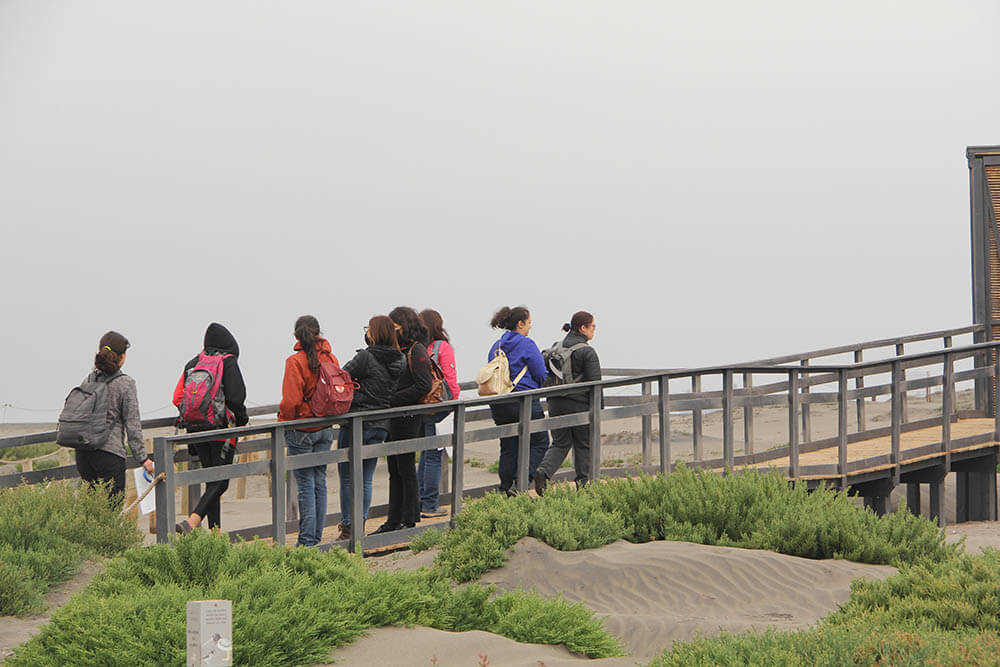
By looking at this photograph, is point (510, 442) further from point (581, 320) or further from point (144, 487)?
point (144, 487)

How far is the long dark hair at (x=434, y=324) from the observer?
1137 centimetres

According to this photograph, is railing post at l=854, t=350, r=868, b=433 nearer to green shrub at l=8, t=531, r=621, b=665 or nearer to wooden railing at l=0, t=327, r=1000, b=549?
wooden railing at l=0, t=327, r=1000, b=549

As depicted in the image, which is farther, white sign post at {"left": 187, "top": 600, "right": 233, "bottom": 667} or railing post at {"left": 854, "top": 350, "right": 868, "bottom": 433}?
railing post at {"left": 854, "top": 350, "right": 868, "bottom": 433}

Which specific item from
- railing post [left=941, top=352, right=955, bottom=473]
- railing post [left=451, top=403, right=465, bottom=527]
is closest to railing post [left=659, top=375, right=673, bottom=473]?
railing post [left=451, top=403, right=465, bottom=527]

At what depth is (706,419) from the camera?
13.1m

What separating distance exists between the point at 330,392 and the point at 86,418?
1.93 meters

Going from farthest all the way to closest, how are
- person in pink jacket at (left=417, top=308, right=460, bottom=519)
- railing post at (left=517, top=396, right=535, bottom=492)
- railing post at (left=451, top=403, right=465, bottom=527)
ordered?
railing post at (left=517, top=396, right=535, bottom=492) < person in pink jacket at (left=417, top=308, right=460, bottom=519) < railing post at (left=451, top=403, right=465, bottom=527)

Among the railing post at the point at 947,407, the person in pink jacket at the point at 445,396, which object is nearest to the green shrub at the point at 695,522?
the person in pink jacket at the point at 445,396

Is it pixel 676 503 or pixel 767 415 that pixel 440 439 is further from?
pixel 767 415

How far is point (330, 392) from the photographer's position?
982 centimetres

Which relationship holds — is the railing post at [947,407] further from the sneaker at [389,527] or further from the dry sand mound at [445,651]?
the dry sand mound at [445,651]

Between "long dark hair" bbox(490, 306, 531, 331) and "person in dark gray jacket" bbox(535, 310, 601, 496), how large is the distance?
1.56ft

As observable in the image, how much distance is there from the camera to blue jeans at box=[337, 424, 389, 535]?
10367 millimetres

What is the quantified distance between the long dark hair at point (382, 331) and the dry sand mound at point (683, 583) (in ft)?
6.88
